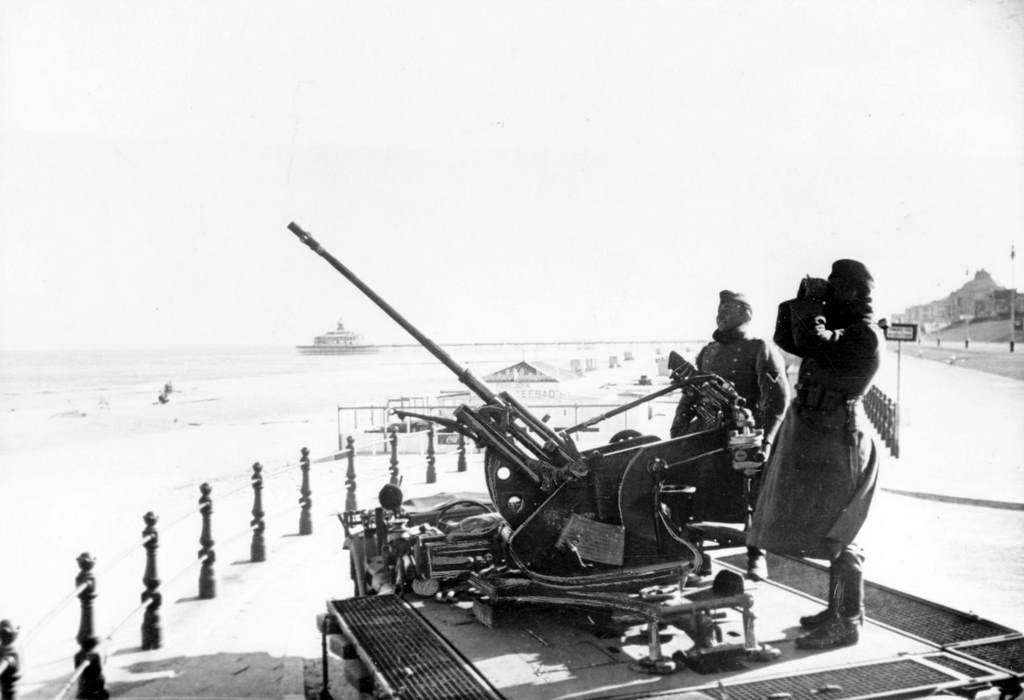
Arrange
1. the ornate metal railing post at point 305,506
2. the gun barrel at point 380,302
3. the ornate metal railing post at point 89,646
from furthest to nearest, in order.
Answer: the ornate metal railing post at point 305,506 < the gun barrel at point 380,302 < the ornate metal railing post at point 89,646

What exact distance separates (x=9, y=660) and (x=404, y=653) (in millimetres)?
1991

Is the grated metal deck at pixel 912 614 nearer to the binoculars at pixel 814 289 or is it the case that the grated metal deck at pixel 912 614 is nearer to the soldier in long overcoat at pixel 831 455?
the soldier in long overcoat at pixel 831 455

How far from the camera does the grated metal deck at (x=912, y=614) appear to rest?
497cm

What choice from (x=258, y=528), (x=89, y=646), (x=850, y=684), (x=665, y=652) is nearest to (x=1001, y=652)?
(x=850, y=684)

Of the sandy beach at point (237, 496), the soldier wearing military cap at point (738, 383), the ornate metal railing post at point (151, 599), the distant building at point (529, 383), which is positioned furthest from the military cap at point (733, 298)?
the distant building at point (529, 383)

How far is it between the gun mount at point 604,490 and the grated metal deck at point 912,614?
1199 mm

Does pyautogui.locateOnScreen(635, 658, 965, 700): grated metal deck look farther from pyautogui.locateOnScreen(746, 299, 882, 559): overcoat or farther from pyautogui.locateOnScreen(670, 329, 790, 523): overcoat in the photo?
pyautogui.locateOnScreen(670, 329, 790, 523): overcoat

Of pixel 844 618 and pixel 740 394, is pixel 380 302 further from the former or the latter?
pixel 844 618

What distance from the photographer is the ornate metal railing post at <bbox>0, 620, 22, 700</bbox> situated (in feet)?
13.2

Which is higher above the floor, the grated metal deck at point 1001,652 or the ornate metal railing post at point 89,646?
the grated metal deck at point 1001,652

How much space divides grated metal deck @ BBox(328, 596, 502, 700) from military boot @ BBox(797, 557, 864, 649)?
1.96 m

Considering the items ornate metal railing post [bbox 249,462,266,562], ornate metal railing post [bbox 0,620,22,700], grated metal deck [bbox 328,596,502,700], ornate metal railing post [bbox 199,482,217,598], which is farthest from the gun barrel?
ornate metal railing post [bbox 249,462,266,562]

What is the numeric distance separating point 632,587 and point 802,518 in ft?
3.88

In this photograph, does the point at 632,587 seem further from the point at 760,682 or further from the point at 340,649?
the point at 340,649
